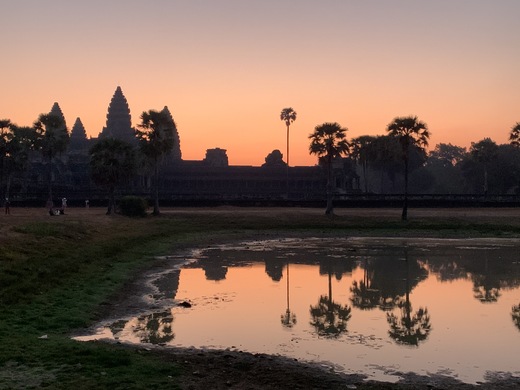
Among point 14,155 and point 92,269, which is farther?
point 14,155

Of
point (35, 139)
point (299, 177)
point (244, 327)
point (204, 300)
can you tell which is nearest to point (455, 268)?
point (204, 300)

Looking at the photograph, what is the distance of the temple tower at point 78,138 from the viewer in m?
124

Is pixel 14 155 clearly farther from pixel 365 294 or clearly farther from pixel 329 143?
pixel 365 294

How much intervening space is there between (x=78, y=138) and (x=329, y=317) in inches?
4676

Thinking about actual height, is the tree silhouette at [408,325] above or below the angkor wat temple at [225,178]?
below

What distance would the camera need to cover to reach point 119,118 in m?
128

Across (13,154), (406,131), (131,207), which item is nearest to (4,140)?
(13,154)

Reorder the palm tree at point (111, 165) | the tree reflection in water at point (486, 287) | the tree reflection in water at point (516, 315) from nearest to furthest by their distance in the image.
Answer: the tree reflection in water at point (516, 315), the tree reflection in water at point (486, 287), the palm tree at point (111, 165)

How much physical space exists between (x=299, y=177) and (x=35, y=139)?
49.2m

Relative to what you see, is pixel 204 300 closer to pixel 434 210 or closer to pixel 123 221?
pixel 123 221

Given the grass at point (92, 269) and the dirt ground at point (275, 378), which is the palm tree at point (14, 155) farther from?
the dirt ground at point (275, 378)

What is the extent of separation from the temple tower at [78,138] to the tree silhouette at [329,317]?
110 meters

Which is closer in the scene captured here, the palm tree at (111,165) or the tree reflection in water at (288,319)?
the tree reflection in water at (288,319)

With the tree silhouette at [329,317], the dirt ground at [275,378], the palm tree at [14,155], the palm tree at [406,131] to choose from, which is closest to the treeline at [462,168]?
the palm tree at [406,131]
